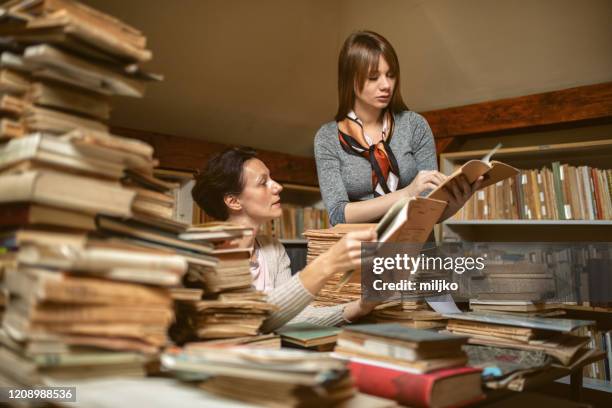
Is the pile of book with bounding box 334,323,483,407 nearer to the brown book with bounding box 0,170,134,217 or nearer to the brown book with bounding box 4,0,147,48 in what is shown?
the brown book with bounding box 0,170,134,217

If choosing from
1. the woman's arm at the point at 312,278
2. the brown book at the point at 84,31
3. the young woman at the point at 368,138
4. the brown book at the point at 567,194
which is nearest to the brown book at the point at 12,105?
the brown book at the point at 84,31

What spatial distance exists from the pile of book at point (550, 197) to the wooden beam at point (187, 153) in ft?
5.07

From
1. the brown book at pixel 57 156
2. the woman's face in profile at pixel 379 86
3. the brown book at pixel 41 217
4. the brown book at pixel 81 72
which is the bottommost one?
the brown book at pixel 41 217

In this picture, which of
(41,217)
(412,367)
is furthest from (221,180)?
(412,367)

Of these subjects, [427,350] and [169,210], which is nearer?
[427,350]

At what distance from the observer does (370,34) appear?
1.95 m

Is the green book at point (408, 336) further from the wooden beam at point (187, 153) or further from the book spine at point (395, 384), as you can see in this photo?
the wooden beam at point (187, 153)

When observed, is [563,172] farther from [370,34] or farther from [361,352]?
[361,352]

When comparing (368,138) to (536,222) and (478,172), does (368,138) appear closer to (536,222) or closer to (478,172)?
(478,172)

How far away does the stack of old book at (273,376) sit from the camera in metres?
0.72

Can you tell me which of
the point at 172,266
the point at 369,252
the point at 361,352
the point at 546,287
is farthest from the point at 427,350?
the point at 546,287

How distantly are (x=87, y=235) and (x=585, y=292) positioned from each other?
326 centimetres

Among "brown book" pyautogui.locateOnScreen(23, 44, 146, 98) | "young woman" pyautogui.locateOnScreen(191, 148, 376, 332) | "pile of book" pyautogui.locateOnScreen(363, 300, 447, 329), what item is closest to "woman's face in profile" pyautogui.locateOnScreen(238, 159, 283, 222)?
"young woman" pyautogui.locateOnScreen(191, 148, 376, 332)

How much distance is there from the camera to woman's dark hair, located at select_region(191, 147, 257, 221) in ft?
6.49
